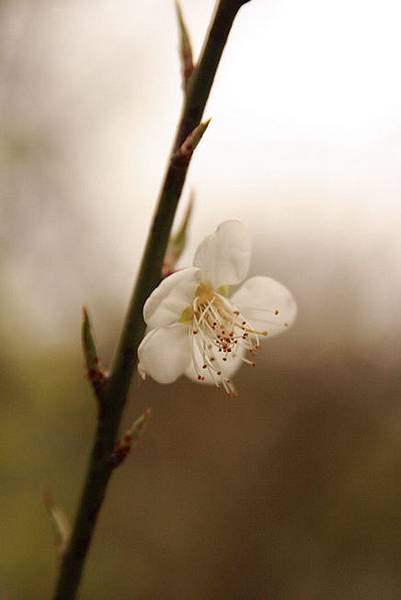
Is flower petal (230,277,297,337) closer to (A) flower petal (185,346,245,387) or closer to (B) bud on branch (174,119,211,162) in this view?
(A) flower petal (185,346,245,387)

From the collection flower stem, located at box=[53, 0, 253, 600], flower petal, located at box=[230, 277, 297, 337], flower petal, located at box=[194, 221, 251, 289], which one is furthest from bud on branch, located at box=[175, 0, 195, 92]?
flower petal, located at box=[230, 277, 297, 337]

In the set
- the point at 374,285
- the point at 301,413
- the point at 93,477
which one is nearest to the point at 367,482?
the point at 301,413

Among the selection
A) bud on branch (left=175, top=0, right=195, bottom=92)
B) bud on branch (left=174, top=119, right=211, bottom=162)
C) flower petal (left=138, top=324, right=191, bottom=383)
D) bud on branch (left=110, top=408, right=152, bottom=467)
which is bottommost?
bud on branch (left=110, top=408, right=152, bottom=467)

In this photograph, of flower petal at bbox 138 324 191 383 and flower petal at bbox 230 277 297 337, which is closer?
flower petal at bbox 138 324 191 383

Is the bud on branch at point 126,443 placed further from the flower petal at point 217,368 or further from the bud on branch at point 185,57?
the bud on branch at point 185,57

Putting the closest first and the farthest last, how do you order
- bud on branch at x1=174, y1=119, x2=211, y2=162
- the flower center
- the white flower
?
bud on branch at x1=174, y1=119, x2=211, y2=162, the white flower, the flower center

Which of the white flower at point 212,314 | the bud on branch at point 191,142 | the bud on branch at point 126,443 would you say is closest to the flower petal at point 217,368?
the white flower at point 212,314
